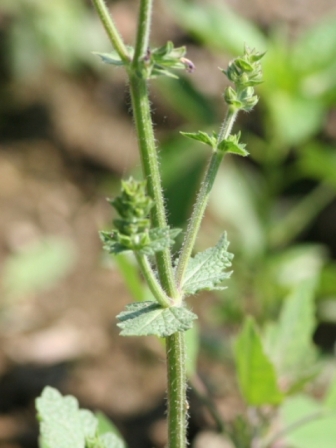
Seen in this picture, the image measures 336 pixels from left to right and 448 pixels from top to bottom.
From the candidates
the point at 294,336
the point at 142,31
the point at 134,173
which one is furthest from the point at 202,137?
the point at 134,173

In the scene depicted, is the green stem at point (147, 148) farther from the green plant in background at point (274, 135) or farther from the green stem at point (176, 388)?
the green plant in background at point (274, 135)

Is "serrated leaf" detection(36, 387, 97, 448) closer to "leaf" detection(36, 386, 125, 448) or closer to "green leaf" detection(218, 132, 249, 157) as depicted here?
"leaf" detection(36, 386, 125, 448)

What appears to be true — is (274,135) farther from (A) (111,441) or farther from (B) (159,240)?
(B) (159,240)

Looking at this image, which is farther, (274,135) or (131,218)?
(274,135)

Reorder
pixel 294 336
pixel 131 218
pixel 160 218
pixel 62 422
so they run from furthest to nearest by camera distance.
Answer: pixel 294 336
pixel 62 422
pixel 160 218
pixel 131 218

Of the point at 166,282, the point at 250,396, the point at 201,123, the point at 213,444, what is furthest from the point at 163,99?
the point at 166,282

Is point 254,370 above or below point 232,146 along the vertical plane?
below

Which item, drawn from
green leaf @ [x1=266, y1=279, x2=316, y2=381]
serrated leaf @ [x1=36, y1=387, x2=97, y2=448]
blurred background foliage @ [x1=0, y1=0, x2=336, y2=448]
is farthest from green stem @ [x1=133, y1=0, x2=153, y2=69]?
green leaf @ [x1=266, y1=279, x2=316, y2=381]
